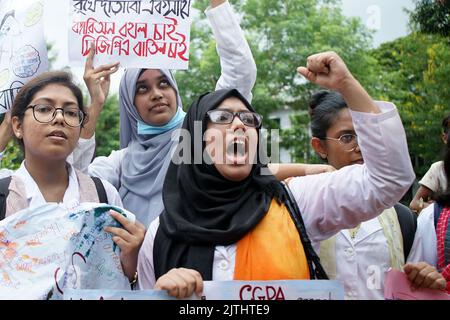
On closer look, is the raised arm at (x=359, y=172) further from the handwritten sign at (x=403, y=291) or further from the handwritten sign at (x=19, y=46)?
the handwritten sign at (x=19, y=46)

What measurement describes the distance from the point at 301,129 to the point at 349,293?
43.3ft

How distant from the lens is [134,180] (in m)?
3.00

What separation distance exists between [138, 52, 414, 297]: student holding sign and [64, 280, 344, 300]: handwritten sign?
0.04 meters

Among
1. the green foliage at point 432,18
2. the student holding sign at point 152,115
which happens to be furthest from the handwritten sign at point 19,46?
the green foliage at point 432,18

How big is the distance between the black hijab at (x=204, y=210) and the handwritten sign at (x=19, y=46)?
1.22 m

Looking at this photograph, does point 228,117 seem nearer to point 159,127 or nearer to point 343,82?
point 343,82

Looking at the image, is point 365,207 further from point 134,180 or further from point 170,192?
point 134,180

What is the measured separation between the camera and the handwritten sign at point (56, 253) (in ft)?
6.56

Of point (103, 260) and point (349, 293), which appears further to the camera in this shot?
point (349, 293)

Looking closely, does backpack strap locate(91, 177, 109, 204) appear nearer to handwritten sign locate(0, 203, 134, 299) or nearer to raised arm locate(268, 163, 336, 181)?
handwritten sign locate(0, 203, 134, 299)

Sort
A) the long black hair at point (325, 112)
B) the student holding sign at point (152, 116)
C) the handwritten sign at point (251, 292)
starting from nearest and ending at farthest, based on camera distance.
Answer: the handwritten sign at point (251, 292)
the long black hair at point (325, 112)
the student holding sign at point (152, 116)

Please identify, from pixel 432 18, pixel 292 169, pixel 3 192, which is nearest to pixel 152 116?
pixel 292 169

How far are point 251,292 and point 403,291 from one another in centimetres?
51
